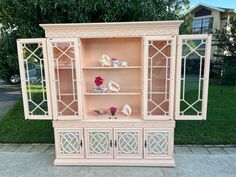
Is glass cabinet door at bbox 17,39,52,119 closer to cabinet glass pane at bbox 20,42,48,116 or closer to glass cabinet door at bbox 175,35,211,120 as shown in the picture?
cabinet glass pane at bbox 20,42,48,116

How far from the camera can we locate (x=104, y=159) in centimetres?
257

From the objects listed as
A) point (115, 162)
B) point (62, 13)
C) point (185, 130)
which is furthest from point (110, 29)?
point (185, 130)

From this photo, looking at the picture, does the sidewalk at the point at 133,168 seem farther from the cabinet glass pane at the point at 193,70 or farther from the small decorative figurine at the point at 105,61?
the small decorative figurine at the point at 105,61

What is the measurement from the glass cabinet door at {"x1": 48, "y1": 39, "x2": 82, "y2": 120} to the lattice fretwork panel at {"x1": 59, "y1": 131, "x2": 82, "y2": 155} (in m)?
0.23

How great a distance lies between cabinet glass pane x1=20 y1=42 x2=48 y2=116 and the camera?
2.43m

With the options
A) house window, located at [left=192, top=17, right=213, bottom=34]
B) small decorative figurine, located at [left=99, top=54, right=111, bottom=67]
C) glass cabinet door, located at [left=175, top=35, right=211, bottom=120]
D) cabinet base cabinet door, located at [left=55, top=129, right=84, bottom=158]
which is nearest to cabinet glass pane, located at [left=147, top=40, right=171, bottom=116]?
glass cabinet door, located at [left=175, top=35, right=211, bottom=120]

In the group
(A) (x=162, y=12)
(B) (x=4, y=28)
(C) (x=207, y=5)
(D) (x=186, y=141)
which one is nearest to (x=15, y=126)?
(B) (x=4, y=28)

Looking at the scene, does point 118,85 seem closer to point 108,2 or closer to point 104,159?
point 104,159

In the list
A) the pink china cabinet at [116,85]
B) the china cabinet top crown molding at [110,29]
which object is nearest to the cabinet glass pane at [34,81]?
the pink china cabinet at [116,85]

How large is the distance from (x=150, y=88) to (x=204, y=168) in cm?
117

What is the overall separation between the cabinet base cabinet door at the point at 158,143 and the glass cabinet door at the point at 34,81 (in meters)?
1.22

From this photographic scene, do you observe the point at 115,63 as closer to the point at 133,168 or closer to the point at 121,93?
the point at 121,93

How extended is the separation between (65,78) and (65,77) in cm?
1

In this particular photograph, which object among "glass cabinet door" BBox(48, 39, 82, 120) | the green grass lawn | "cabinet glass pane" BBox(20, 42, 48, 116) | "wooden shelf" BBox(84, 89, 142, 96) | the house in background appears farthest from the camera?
the house in background
